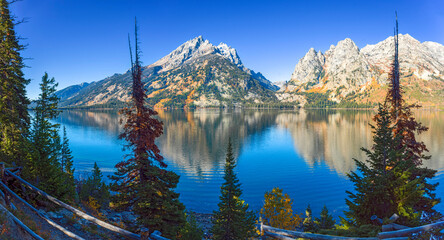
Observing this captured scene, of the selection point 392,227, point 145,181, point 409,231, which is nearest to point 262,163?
point 145,181

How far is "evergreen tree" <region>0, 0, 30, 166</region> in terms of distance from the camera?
93.0 feet

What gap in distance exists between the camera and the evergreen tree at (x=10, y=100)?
28356mm

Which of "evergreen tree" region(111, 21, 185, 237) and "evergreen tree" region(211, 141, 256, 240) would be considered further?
"evergreen tree" region(211, 141, 256, 240)

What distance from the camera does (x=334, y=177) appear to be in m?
62.6

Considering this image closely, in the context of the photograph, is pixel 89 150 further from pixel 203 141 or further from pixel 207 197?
pixel 207 197

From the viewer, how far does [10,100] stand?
3050 cm

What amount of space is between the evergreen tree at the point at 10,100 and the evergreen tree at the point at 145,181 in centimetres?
1500

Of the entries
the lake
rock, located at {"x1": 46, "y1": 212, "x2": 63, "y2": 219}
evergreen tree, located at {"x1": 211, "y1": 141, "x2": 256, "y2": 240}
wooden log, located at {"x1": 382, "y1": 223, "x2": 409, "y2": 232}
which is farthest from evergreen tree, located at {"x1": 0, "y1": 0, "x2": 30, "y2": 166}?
wooden log, located at {"x1": 382, "y1": 223, "x2": 409, "y2": 232}

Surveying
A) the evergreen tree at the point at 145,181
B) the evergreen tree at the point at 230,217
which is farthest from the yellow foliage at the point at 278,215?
the evergreen tree at the point at 145,181

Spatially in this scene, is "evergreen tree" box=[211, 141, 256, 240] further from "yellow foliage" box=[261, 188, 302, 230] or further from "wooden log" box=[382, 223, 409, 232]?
"yellow foliage" box=[261, 188, 302, 230]

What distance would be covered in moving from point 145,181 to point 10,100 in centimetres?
2454

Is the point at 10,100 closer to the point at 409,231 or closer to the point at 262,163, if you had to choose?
the point at 409,231

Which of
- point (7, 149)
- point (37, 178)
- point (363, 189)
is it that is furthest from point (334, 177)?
point (7, 149)

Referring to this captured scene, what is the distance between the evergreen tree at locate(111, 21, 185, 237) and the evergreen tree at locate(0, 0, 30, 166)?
15.0m
